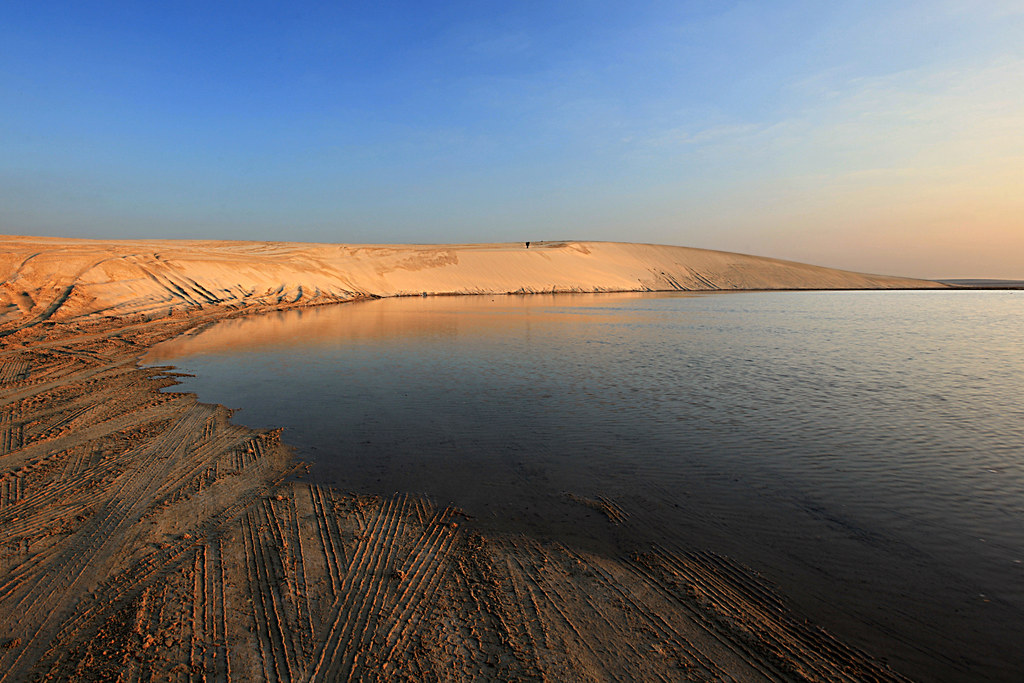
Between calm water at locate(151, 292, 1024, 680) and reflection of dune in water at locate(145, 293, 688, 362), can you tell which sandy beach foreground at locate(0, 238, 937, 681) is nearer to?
calm water at locate(151, 292, 1024, 680)

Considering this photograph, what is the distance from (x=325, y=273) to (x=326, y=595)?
41931 millimetres

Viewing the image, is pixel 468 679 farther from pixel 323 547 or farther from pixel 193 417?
pixel 193 417

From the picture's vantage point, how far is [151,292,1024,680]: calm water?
13.1 feet

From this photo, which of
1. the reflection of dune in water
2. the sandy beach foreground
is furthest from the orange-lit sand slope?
the sandy beach foreground

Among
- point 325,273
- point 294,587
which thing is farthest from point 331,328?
point 325,273

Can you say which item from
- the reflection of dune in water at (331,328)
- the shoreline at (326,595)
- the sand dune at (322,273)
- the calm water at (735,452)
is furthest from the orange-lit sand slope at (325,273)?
the shoreline at (326,595)

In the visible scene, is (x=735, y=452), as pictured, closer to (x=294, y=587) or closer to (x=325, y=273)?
(x=294, y=587)

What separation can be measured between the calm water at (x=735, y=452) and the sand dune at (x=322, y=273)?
31.9 ft

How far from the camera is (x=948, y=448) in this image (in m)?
7.12

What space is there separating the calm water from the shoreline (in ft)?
1.55

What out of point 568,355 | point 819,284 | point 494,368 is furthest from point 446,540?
point 819,284

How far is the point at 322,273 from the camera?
41.9 meters

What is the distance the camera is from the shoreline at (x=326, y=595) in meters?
3.10

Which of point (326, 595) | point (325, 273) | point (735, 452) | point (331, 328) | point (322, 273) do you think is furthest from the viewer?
point (325, 273)
